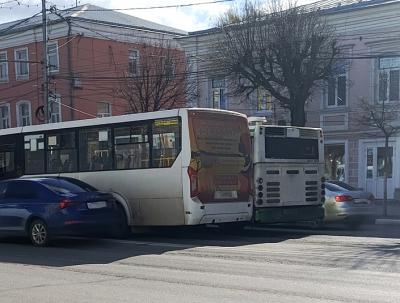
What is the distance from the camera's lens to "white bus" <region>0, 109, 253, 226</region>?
12.8m

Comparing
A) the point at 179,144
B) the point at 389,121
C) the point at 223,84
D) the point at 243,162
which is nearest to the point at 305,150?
the point at 243,162

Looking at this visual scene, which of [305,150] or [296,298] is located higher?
[305,150]

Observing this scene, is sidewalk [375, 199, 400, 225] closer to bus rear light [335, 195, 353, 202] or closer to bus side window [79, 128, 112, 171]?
bus rear light [335, 195, 353, 202]

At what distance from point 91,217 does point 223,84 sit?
735 inches

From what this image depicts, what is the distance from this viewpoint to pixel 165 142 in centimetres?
1312

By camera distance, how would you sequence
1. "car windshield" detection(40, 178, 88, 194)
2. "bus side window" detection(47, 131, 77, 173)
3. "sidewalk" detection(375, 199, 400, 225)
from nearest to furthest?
1. "car windshield" detection(40, 178, 88, 194)
2. "bus side window" detection(47, 131, 77, 173)
3. "sidewalk" detection(375, 199, 400, 225)

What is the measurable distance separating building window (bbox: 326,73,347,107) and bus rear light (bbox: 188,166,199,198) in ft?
51.8

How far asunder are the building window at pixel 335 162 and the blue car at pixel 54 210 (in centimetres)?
1638

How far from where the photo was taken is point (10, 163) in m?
16.6

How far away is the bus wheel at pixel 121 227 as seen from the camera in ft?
42.7

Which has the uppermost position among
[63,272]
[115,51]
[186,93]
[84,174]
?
[115,51]

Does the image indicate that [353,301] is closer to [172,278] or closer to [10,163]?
[172,278]

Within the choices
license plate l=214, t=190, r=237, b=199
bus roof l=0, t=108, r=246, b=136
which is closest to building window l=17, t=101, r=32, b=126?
bus roof l=0, t=108, r=246, b=136

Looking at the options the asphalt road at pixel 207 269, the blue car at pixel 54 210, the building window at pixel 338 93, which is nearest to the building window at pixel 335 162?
the building window at pixel 338 93
